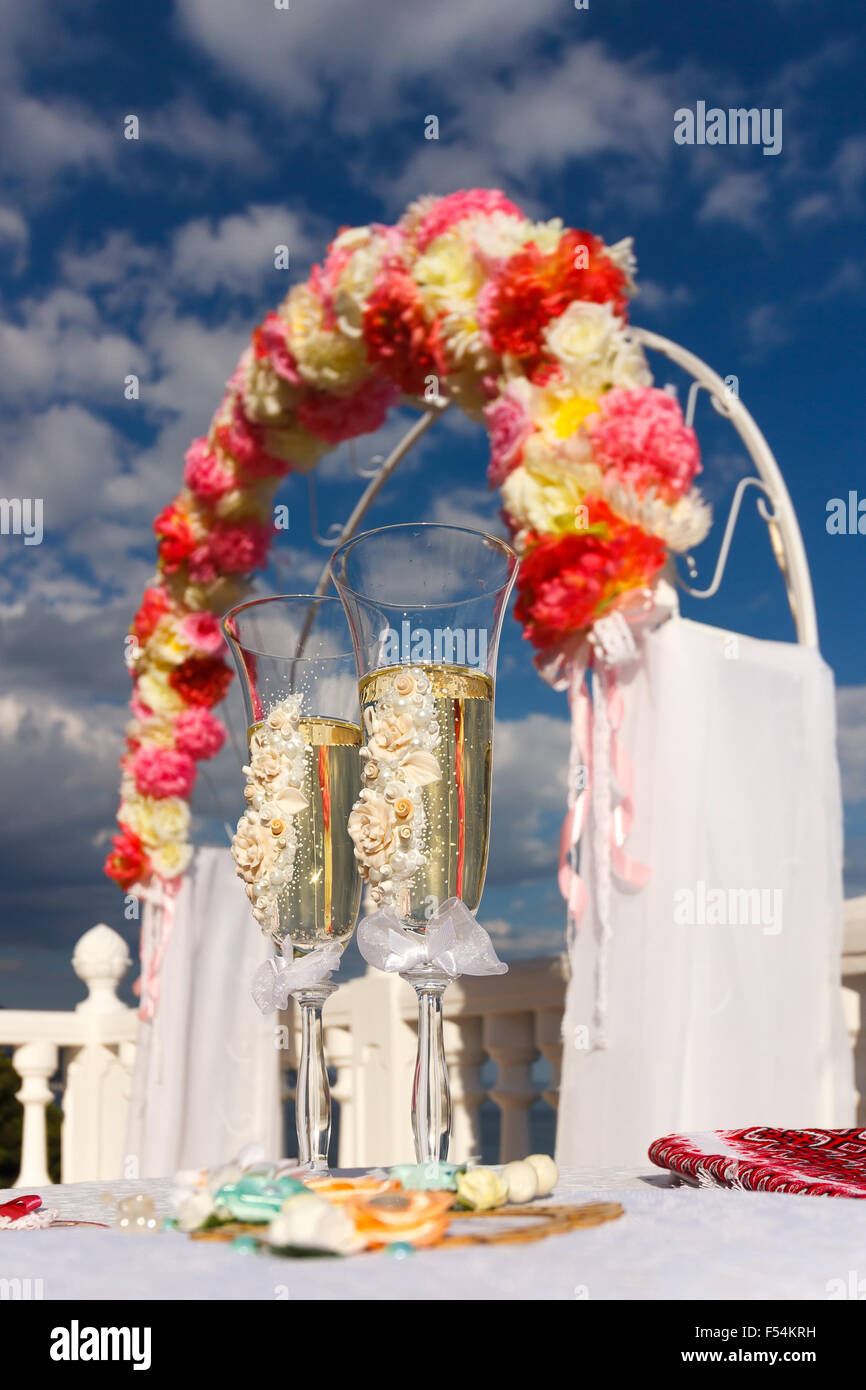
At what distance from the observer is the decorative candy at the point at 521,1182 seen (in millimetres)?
760

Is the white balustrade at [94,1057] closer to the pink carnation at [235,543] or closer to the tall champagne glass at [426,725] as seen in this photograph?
the pink carnation at [235,543]

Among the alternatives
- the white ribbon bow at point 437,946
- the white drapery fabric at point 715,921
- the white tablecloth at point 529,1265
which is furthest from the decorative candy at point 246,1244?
the white drapery fabric at point 715,921

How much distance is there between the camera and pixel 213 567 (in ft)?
13.1

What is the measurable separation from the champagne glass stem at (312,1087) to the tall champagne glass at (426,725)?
17cm

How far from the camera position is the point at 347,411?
343cm

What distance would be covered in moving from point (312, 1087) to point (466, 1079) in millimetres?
2575

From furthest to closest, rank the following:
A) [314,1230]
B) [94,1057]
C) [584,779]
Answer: [94,1057], [584,779], [314,1230]

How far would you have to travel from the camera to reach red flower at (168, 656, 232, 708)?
4.15m

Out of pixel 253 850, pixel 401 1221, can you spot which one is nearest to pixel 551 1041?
pixel 253 850

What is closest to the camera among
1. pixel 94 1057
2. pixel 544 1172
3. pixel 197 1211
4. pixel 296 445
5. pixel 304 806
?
pixel 197 1211

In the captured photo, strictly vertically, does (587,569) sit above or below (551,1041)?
above

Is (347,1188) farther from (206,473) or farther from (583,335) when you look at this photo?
(206,473)

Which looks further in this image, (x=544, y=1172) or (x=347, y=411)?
(x=347, y=411)
